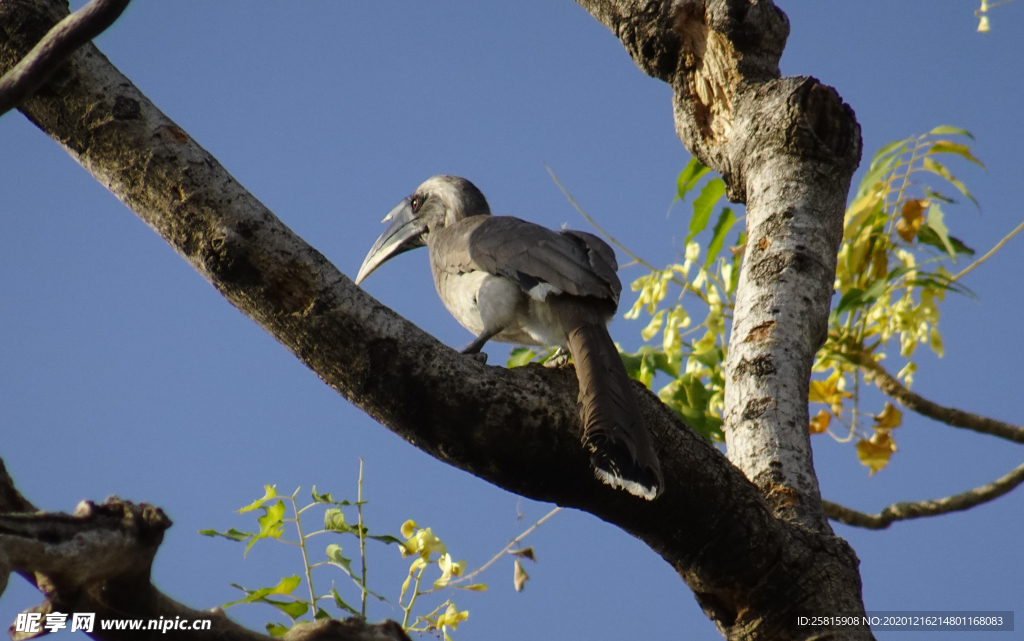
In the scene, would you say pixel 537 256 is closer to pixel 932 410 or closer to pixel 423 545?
pixel 423 545

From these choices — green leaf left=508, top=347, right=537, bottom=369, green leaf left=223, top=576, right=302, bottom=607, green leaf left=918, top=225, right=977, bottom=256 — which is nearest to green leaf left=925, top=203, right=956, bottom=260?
green leaf left=918, top=225, right=977, bottom=256

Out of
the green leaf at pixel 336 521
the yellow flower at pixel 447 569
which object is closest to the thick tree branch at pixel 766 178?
the yellow flower at pixel 447 569

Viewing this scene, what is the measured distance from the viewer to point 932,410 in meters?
3.42

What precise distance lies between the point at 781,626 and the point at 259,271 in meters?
1.31

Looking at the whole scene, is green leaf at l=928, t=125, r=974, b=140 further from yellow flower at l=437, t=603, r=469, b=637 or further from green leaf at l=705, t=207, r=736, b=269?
yellow flower at l=437, t=603, r=469, b=637

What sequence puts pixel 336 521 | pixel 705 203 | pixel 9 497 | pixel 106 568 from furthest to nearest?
pixel 705 203 → pixel 336 521 → pixel 9 497 → pixel 106 568

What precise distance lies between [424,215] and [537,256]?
1831 millimetres

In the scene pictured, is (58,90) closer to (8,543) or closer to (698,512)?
(8,543)

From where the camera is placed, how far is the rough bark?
5.88 ft

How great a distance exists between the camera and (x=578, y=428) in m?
1.92

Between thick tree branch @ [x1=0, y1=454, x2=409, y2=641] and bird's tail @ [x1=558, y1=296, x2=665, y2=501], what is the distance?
58 centimetres

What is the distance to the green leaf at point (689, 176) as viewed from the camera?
3326 mm

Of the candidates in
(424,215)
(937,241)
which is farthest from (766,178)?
(424,215)

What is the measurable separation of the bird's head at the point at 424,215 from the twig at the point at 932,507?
2242 mm
